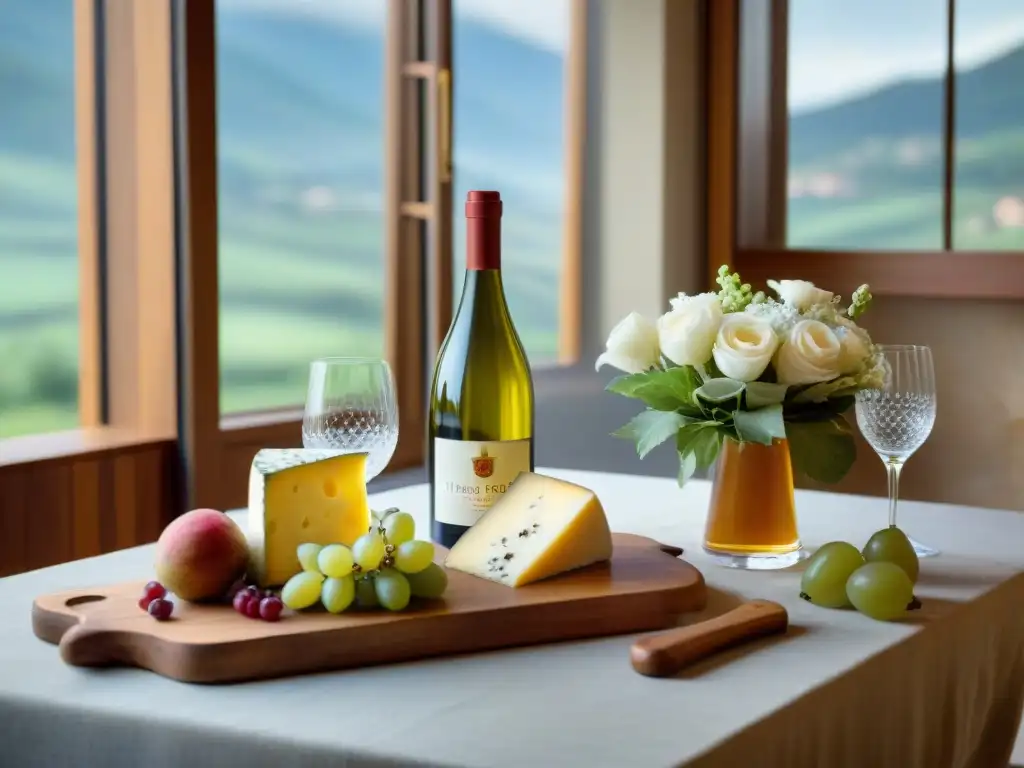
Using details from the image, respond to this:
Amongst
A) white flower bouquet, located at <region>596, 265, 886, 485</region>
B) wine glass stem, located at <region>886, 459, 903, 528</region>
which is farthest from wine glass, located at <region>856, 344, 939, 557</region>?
white flower bouquet, located at <region>596, 265, 886, 485</region>

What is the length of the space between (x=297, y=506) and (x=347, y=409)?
19cm

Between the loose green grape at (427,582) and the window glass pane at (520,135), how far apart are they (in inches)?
87.5

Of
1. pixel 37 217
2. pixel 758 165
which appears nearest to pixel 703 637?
pixel 37 217

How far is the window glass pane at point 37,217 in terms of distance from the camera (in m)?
2.23

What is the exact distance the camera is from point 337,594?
0.97m

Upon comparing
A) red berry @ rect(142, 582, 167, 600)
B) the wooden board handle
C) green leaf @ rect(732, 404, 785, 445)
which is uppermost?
green leaf @ rect(732, 404, 785, 445)

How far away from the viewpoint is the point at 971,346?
11.2 ft

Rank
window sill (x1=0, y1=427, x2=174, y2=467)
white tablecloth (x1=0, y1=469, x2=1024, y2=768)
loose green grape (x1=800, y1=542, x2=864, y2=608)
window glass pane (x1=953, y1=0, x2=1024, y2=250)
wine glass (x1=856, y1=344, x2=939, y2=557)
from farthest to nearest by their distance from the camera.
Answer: window glass pane (x1=953, y1=0, x2=1024, y2=250)
window sill (x1=0, y1=427, x2=174, y2=467)
wine glass (x1=856, y1=344, x2=939, y2=557)
loose green grape (x1=800, y1=542, x2=864, y2=608)
white tablecloth (x1=0, y1=469, x2=1024, y2=768)

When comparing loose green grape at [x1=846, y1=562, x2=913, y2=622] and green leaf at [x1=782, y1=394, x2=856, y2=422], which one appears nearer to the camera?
loose green grape at [x1=846, y1=562, x2=913, y2=622]

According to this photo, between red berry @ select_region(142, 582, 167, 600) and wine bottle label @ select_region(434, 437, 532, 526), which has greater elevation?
wine bottle label @ select_region(434, 437, 532, 526)

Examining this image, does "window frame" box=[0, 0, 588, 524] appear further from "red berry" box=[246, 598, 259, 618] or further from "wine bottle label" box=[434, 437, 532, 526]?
"red berry" box=[246, 598, 259, 618]

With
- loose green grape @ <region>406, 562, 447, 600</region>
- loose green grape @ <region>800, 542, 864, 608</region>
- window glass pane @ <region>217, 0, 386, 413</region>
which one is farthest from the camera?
window glass pane @ <region>217, 0, 386, 413</region>

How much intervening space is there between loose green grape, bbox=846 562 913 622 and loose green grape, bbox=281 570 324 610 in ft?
1.53

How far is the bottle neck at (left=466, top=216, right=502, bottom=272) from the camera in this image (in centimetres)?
121
